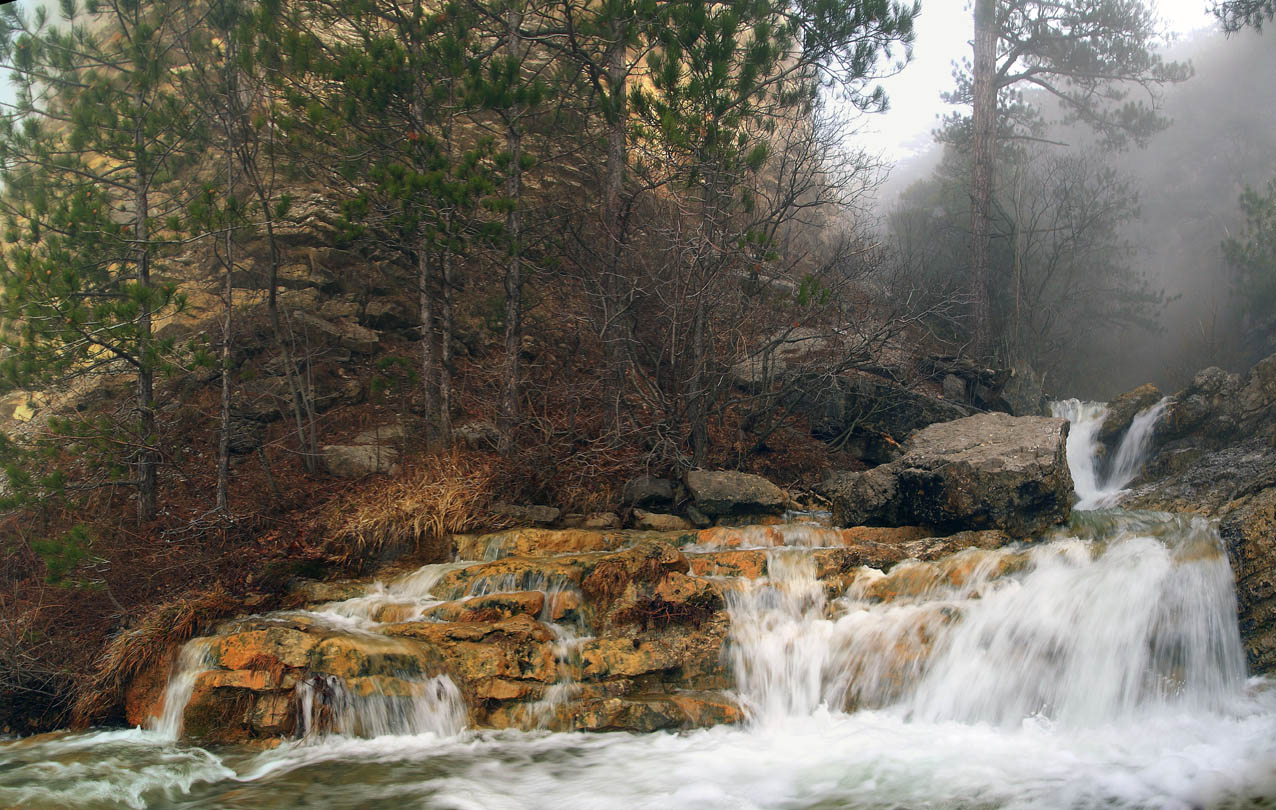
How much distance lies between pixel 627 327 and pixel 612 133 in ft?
8.51

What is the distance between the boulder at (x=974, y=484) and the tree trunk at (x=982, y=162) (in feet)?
25.8

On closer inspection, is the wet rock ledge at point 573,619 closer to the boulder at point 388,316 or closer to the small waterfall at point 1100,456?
the small waterfall at point 1100,456

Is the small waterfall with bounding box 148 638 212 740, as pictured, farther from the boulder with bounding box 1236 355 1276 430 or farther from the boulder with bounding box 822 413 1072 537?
the boulder with bounding box 1236 355 1276 430

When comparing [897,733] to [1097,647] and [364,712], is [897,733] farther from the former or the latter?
[364,712]

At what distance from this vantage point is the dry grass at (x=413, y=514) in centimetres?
775

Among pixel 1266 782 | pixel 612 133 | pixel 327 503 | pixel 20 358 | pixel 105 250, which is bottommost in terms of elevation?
pixel 1266 782

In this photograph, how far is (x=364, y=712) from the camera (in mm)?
5305

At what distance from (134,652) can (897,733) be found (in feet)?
18.5

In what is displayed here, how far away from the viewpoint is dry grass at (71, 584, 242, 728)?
19.2 ft

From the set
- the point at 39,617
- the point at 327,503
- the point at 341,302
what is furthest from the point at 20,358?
the point at 341,302

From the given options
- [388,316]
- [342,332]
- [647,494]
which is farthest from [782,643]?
[388,316]

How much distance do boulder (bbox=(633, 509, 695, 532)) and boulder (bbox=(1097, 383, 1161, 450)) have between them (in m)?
8.31

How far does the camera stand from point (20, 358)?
683 centimetres

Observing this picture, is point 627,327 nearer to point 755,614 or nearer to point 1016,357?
point 755,614
